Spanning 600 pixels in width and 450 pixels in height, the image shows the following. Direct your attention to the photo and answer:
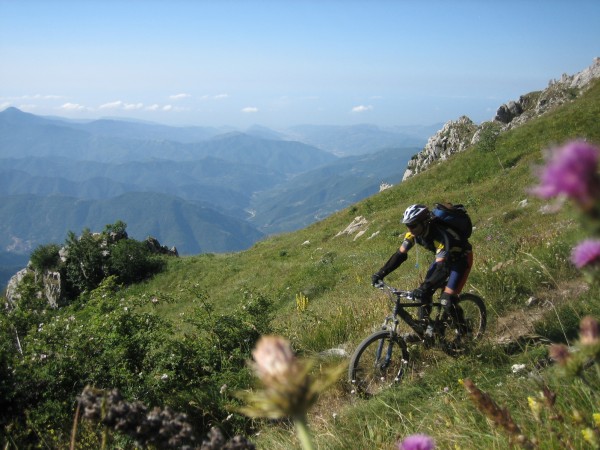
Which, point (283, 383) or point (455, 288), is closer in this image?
point (283, 383)

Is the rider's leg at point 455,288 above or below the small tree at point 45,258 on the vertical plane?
above

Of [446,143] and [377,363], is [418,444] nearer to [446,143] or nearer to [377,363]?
[377,363]

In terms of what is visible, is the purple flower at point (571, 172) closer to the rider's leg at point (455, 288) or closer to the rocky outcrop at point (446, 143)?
the rider's leg at point (455, 288)

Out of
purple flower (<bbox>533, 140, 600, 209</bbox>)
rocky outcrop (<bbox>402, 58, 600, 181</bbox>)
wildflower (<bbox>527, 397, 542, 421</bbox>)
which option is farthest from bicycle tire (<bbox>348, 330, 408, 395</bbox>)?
rocky outcrop (<bbox>402, 58, 600, 181</bbox>)

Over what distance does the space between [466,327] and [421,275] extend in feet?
11.6

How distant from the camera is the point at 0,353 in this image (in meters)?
6.22

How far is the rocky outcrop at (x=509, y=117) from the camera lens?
40.7m

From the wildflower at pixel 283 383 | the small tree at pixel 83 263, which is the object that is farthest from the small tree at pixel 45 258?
the wildflower at pixel 283 383

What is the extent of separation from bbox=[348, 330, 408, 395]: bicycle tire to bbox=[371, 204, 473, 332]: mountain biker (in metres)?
0.64

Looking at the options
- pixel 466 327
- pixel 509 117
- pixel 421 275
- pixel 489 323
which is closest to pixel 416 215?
pixel 466 327

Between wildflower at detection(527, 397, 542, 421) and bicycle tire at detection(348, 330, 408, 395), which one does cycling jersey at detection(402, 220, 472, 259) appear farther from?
wildflower at detection(527, 397, 542, 421)

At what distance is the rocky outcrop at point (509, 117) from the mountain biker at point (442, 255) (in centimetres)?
3530

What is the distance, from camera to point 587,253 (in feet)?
3.77

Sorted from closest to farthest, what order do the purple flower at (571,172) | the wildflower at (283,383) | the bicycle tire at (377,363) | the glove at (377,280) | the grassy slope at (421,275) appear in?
the purple flower at (571,172) < the wildflower at (283,383) < the grassy slope at (421,275) < the bicycle tire at (377,363) < the glove at (377,280)
